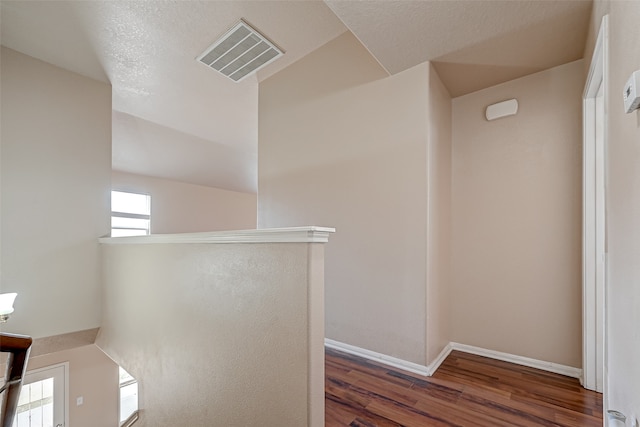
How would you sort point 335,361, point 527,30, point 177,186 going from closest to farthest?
point 527,30 < point 335,361 < point 177,186

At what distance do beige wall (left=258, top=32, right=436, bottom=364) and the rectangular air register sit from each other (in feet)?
1.24

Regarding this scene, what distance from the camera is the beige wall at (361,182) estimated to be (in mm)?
2359

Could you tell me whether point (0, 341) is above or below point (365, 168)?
below

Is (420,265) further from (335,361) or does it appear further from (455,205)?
(335,361)

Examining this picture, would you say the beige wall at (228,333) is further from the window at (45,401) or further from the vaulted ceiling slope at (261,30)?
the window at (45,401)

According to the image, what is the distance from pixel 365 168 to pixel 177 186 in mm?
6479

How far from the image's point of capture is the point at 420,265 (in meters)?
2.31

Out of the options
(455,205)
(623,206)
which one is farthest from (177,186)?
(623,206)

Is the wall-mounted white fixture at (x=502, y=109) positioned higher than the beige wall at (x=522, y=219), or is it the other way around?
the wall-mounted white fixture at (x=502, y=109)

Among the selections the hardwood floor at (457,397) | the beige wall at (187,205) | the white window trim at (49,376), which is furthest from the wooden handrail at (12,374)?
the beige wall at (187,205)

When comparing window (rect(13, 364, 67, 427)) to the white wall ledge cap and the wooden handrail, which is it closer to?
the white wall ledge cap

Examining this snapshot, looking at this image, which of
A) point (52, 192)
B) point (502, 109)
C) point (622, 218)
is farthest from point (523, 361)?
point (52, 192)

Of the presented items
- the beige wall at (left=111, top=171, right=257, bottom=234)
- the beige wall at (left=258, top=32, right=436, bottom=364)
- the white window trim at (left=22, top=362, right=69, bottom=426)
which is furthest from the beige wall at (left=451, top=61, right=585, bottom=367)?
the beige wall at (left=111, top=171, right=257, bottom=234)

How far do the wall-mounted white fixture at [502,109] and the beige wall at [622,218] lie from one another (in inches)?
45.1
